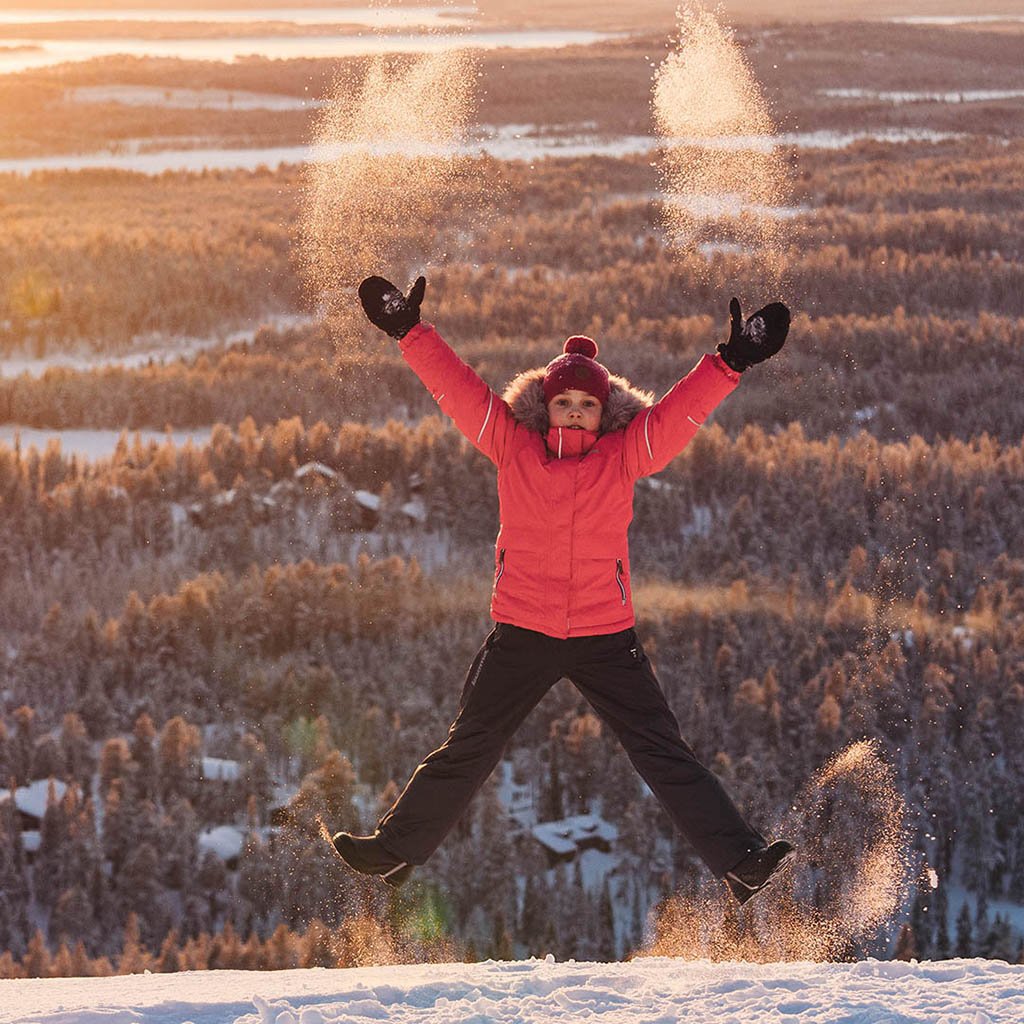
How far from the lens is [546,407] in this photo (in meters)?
4.13

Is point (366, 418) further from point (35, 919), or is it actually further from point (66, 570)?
point (35, 919)

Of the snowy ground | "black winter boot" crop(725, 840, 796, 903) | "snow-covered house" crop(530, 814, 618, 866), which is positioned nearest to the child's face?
"black winter boot" crop(725, 840, 796, 903)

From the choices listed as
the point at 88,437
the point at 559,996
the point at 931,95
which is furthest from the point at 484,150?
the point at 559,996

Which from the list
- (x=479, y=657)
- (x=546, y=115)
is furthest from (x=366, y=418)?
(x=546, y=115)

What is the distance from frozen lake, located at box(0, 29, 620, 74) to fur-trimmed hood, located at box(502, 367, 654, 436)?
59.6 meters

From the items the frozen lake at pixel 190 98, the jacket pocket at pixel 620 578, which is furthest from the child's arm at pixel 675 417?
the frozen lake at pixel 190 98

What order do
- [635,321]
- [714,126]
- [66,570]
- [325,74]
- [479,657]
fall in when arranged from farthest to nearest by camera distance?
1. [325,74]
2. [714,126]
3. [635,321]
4. [66,570]
5. [479,657]

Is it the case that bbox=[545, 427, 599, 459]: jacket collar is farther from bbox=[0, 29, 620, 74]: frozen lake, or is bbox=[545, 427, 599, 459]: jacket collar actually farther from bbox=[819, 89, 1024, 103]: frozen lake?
bbox=[0, 29, 620, 74]: frozen lake

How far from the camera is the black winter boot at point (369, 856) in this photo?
13.7 ft

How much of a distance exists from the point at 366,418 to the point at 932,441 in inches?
256

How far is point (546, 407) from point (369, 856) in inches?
49.0

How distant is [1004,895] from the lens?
10.6 metres

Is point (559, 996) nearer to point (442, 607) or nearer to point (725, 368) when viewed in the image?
point (725, 368)

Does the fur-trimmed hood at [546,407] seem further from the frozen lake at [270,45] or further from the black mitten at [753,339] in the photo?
the frozen lake at [270,45]
